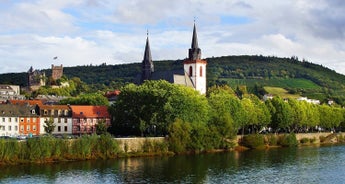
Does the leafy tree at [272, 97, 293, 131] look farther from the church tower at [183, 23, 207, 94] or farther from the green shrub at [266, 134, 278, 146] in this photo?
the church tower at [183, 23, 207, 94]

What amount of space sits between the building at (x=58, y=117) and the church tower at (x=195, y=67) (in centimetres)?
4046

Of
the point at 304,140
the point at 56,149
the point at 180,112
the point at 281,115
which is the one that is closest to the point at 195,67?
the point at 281,115

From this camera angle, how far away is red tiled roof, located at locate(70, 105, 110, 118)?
106062mm

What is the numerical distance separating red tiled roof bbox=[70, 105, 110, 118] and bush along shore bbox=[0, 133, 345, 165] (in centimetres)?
2601

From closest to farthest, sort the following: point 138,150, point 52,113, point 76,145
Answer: point 76,145 < point 138,150 < point 52,113

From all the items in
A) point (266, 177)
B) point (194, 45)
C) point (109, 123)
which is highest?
point (194, 45)

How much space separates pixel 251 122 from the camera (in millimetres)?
106688

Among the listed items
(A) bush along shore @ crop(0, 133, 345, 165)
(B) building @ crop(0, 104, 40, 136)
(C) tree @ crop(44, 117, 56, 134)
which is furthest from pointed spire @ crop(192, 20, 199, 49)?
(C) tree @ crop(44, 117, 56, 134)

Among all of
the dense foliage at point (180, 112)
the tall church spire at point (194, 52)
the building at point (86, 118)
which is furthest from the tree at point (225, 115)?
the tall church spire at point (194, 52)

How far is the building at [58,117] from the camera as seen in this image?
103250 millimetres

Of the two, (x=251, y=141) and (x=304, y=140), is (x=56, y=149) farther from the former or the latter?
(x=304, y=140)

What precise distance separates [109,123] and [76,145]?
3166 centimetres

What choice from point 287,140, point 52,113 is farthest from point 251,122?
point 52,113

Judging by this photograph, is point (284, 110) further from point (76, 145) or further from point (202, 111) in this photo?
point (76, 145)
